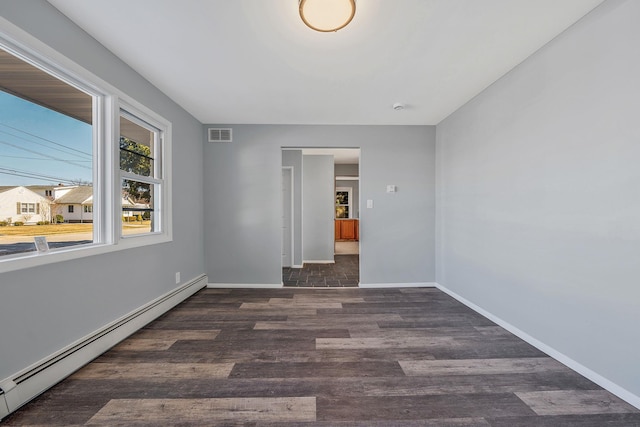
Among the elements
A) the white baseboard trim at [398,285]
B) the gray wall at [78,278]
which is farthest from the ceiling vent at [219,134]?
the white baseboard trim at [398,285]

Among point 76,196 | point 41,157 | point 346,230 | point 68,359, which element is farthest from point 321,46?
point 346,230

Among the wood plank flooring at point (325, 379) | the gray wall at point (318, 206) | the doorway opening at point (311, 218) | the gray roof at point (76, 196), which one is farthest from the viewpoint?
the gray wall at point (318, 206)

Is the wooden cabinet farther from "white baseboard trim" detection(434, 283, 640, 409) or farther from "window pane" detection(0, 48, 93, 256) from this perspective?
"window pane" detection(0, 48, 93, 256)

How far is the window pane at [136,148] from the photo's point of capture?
7.81 ft

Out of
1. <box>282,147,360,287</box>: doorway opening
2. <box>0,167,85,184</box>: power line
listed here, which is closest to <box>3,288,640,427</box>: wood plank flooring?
<box>0,167,85,184</box>: power line

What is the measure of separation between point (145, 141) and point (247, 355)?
7.81ft

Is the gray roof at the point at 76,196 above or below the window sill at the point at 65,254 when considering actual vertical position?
above

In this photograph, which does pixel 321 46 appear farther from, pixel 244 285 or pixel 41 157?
pixel 244 285

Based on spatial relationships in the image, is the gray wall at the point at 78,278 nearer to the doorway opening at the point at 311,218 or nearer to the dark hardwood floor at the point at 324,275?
the dark hardwood floor at the point at 324,275

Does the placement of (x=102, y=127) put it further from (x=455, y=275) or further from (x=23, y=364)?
(x=455, y=275)

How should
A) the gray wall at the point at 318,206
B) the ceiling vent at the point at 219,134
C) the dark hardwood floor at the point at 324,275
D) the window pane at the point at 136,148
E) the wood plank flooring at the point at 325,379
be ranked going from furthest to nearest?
the gray wall at the point at 318,206 → the dark hardwood floor at the point at 324,275 → the ceiling vent at the point at 219,134 → the window pane at the point at 136,148 → the wood plank flooring at the point at 325,379

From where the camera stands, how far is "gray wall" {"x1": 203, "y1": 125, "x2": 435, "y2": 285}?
377 centimetres

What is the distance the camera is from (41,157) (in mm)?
1709

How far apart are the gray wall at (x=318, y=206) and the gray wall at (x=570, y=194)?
10.9 feet
